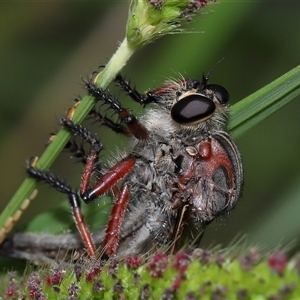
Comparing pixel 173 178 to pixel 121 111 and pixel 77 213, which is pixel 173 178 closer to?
pixel 121 111

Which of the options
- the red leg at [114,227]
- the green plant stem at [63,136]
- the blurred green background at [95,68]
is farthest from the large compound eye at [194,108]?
the blurred green background at [95,68]

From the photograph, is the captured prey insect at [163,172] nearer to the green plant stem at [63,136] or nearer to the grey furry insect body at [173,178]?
the grey furry insect body at [173,178]

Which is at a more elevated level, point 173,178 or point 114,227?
point 173,178

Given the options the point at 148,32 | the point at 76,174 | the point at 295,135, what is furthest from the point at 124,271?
the point at 295,135

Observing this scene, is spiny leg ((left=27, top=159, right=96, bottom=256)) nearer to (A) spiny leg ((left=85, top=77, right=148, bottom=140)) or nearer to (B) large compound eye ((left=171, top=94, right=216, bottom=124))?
(A) spiny leg ((left=85, top=77, right=148, bottom=140))

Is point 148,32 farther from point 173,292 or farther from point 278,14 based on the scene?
point 278,14

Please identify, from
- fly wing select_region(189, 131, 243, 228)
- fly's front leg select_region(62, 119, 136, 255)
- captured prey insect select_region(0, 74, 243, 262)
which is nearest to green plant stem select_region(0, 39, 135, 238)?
captured prey insect select_region(0, 74, 243, 262)

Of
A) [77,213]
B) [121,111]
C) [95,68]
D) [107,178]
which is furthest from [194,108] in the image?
[95,68]
